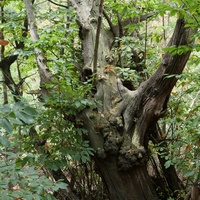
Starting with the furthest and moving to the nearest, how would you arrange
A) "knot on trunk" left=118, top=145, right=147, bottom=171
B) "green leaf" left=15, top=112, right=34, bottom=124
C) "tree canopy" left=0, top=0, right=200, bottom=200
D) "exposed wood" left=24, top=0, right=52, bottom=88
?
"exposed wood" left=24, top=0, right=52, bottom=88 < "knot on trunk" left=118, top=145, right=147, bottom=171 < "tree canopy" left=0, top=0, right=200, bottom=200 < "green leaf" left=15, top=112, right=34, bottom=124

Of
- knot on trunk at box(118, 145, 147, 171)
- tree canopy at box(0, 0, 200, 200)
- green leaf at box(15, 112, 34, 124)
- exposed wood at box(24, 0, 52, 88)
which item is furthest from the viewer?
exposed wood at box(24, 0, 52, 88)

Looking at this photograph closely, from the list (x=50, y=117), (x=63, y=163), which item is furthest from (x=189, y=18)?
(x=63, y=163)

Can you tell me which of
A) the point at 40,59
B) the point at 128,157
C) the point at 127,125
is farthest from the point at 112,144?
the point at 40,59

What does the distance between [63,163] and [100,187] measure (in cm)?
149

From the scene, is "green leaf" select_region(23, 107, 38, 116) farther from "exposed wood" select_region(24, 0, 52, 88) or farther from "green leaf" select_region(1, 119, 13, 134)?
"exposed wood" select_region(24, 0, 52, 88)

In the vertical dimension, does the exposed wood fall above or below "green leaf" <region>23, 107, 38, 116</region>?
above

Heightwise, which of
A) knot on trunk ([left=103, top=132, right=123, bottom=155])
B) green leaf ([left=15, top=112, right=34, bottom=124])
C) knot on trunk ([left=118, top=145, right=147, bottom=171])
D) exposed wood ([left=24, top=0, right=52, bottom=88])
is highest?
exposed wood ([left=24, top=0, right=52, bottom=88])

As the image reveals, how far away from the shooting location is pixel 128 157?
3.08 m

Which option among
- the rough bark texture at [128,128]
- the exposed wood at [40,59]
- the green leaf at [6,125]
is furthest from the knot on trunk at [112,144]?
the green leaf at [6,125]

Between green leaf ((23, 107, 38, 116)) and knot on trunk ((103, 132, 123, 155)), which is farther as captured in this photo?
knot on trunk ((103, 132, 123, 155))

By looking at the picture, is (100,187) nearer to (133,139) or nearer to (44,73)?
(133,139)

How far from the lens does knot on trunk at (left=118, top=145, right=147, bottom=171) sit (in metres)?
3.08

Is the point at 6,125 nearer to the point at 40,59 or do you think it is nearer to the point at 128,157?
the point at 128,157

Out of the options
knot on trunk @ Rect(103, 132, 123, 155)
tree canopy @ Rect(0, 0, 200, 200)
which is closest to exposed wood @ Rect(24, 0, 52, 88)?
tree canopy @ Rect(0, 0, 200, 200)
